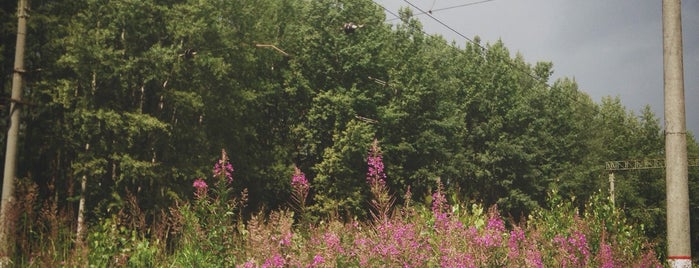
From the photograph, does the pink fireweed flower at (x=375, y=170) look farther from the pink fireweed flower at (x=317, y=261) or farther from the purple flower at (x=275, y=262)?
the purple flower at (x=275, y=262)

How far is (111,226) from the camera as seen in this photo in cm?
666

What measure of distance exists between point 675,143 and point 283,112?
2761 cm

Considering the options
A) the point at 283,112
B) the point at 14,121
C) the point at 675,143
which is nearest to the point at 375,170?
the point at 675,143

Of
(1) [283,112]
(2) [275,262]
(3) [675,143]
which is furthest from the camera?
(1) [283,112]

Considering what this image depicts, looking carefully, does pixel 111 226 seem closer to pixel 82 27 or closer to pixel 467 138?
pixel 82 27

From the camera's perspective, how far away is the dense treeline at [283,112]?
22.1 metres

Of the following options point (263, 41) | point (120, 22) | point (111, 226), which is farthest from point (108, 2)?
point (111, 226)

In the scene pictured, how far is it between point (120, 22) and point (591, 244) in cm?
2085

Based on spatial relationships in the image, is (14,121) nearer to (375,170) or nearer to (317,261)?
(375,170)

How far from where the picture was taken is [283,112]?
3291 cm

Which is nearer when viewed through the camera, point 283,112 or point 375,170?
point 375,170

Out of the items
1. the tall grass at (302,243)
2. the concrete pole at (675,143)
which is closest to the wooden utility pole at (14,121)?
the tall grass at (302,243)

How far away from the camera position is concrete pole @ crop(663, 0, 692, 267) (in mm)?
6035

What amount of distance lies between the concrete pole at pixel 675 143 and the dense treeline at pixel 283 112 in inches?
411
